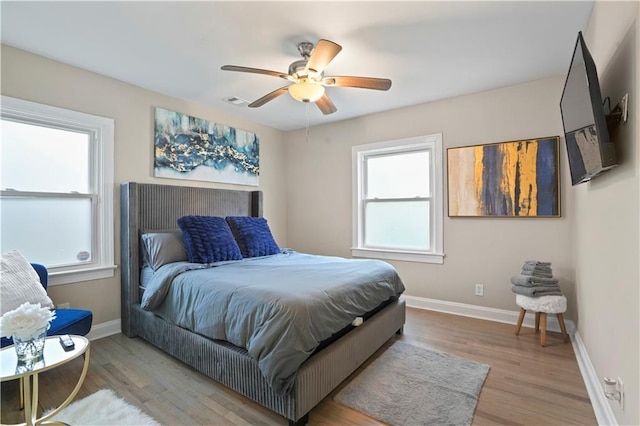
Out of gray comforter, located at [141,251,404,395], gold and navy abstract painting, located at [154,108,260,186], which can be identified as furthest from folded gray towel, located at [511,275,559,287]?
gold and navy abstract painting, located at [154,108,260,186]

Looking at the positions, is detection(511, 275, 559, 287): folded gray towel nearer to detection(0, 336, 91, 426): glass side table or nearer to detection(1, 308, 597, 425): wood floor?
detection(1, 308, 597, 425): wood floor

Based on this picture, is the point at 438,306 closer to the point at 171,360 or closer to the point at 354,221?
the point at 354,221

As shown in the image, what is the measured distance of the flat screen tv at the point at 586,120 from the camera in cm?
138

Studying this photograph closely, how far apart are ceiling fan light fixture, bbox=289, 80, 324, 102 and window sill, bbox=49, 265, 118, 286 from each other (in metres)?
2.44

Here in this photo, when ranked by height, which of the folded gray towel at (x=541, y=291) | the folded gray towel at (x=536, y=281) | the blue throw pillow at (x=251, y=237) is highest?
the blue throw pillow at (x=251, y=237)

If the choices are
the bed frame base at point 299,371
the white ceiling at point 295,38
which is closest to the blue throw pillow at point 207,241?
the bed frame base at point 299,371

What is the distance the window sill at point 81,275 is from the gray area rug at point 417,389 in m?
2.47

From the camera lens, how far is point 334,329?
75.4 inches

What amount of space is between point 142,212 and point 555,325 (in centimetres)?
425

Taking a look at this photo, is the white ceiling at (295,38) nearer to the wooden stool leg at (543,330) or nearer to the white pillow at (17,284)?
the white pillow at (17,284)

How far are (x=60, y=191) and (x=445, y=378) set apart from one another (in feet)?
11.7

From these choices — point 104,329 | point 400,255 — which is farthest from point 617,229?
point 104,329

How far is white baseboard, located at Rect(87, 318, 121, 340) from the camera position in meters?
2.81

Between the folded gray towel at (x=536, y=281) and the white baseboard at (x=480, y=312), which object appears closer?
the folded gray towel at (x=536, y=281)
